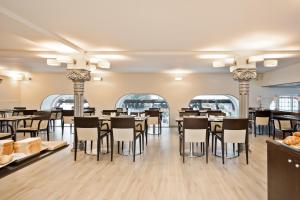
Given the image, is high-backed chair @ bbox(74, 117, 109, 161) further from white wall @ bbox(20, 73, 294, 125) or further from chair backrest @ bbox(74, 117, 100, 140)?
white wall @ bbox(20, 73, 294, 125)

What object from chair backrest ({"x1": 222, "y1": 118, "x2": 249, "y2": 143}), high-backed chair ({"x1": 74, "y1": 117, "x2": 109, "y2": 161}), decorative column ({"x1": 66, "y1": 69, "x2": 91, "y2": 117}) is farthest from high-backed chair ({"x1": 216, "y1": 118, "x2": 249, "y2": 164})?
decorative column ({"x1": 66, "y1": 69, "x2": 91, "y2": 117})

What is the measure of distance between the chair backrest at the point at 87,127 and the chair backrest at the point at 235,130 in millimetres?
2543

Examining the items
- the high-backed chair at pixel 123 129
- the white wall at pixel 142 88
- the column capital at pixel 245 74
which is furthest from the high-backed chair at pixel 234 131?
the white wall at pixel 142 88

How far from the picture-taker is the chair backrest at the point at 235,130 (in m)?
4.31

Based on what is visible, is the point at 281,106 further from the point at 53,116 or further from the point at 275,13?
the point at 53,116

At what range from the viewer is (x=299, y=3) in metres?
2.72

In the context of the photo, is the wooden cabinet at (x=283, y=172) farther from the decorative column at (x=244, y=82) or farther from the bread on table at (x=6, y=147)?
the decorative column at (x=244, y=82)

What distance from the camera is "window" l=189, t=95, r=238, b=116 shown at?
415 inches

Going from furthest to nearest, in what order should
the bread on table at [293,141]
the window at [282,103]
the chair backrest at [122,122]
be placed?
the window at [282,103], the chair backrest at [122,122], the bread on table at [293,141]

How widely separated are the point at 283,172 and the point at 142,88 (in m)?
8.32

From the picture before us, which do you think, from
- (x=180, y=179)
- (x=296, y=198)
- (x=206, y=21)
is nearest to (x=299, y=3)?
(x=206, y=21)

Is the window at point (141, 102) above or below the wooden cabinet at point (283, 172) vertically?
above

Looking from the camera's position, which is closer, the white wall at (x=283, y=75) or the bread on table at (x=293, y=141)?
the bread on table at (x=293, y=141)

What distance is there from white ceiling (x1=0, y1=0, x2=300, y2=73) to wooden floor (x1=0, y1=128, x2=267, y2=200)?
240 centimetres
